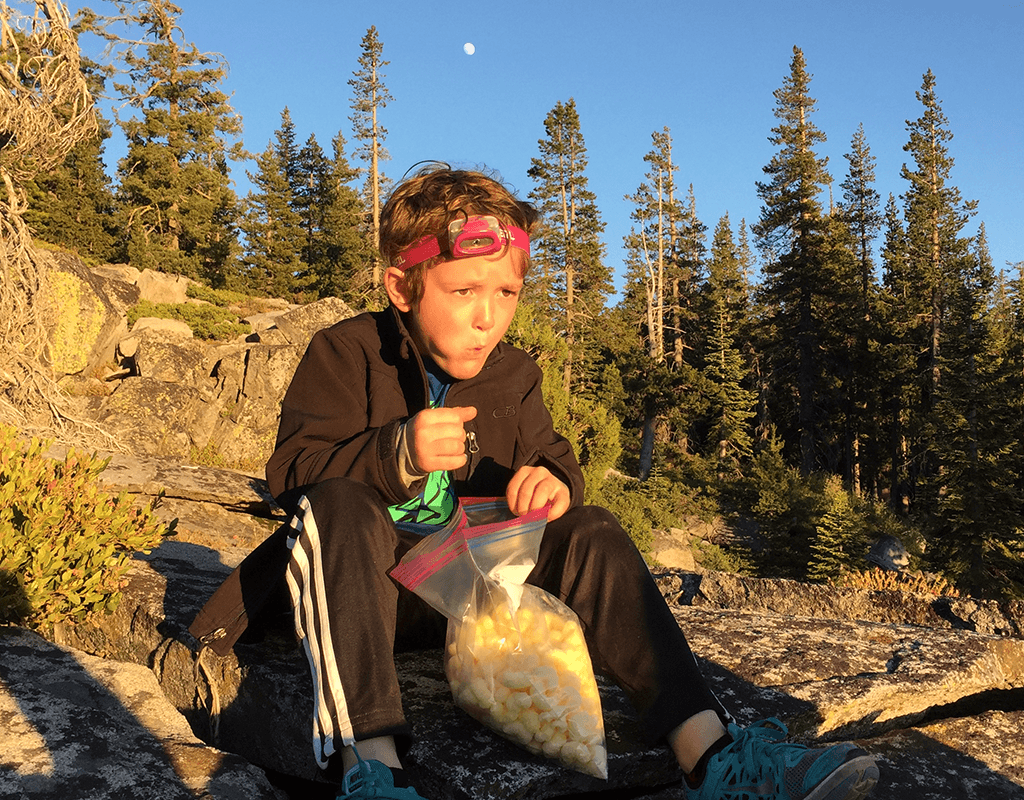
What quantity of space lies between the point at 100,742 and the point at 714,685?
179cm

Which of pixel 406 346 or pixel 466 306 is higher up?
pixel 466 306

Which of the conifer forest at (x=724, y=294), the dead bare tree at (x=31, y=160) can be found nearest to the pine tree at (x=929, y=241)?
the conifer forest at (x=724, y=294)

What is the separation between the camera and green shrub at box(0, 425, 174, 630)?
8.23 ft

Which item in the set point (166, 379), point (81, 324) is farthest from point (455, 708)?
point (166, 379)

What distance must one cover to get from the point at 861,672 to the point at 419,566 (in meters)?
1.76

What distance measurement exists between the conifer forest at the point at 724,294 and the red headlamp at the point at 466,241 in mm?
22841

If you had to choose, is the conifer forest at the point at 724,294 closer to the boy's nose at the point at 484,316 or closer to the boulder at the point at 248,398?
the boulder at the point at 248,398

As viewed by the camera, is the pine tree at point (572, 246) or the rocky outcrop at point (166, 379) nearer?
the rocky outcrop at point (166, 379)

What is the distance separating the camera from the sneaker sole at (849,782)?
4.96ft

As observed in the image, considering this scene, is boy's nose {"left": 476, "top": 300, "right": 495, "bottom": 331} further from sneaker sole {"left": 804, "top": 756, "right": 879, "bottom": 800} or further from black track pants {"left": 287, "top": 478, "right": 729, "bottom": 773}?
sneaker sole {"left": 804, "top": 756, "right": 879, "bottom": 800}

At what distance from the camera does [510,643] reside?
1642 millimetres

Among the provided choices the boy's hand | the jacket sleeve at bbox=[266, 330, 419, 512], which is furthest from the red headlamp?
the boy's hand

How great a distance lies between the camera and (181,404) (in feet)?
53.1

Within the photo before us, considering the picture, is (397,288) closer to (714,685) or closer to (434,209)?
(434,209)
